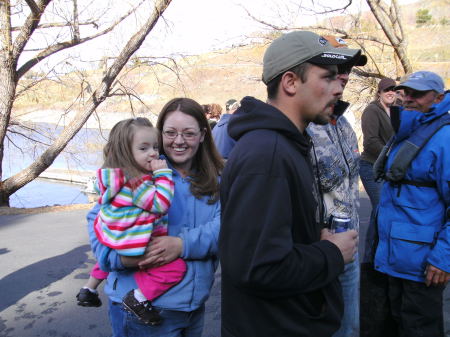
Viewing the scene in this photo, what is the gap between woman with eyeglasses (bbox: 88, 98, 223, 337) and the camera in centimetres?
186

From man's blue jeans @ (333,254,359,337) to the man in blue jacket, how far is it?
332 mm

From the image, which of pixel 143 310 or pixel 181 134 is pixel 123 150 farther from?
pixel 143 310

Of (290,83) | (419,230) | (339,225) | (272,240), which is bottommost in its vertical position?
(419,230)

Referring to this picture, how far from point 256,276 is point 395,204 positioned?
1.58 m

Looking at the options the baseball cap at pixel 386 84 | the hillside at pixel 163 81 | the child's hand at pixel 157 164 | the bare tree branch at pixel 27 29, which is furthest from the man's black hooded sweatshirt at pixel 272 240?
the bare tree branch at pixel 27 29

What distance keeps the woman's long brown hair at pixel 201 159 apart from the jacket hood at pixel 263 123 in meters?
0.68

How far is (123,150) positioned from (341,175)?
3.78 ft

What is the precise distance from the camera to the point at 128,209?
1.81 metres

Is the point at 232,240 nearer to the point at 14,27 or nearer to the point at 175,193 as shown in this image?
the point at 175,193

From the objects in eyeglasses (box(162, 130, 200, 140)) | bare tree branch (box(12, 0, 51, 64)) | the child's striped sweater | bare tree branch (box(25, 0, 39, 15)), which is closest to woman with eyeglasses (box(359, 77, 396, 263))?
eyeglasses (box(162, 130, 200, 140))

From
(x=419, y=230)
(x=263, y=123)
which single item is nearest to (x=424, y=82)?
(x=419, y=230)

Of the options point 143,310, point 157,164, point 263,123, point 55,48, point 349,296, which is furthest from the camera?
point 55,48

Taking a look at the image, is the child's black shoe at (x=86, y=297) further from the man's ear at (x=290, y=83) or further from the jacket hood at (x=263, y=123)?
the man's ear at (x=290, y=83)

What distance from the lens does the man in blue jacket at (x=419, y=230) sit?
2.23 meters
